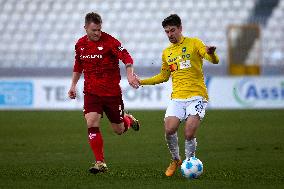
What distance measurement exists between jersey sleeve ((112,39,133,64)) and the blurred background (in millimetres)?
14506

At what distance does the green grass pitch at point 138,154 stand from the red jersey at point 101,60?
1.09 m

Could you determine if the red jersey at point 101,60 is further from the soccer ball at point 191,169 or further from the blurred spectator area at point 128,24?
the blurred spectator area at point 128,24

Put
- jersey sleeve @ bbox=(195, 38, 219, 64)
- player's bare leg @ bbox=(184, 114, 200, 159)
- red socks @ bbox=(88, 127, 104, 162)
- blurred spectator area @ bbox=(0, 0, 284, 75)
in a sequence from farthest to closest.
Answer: blurred spectator area @ bbox=(0, 0, 284, 75) < red socks @ bbox=(88, 127, 104, 162) < player's bare leg @ bbox=(184, 114, 200, 159) < jersey sleeve @ bbox=(195, 38, 219, 64)

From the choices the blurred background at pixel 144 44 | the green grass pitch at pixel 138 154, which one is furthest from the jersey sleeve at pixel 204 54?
the blurred background at pixel 144 44

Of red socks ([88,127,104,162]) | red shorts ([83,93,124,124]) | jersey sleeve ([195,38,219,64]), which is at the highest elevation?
jersey sleeve ([195,38,219,64])

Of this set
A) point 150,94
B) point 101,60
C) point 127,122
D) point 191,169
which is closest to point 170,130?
point 191,169

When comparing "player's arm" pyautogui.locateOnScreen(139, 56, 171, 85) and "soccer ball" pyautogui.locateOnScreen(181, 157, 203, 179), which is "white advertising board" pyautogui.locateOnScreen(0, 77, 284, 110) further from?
"soccer ball" pyautogui.locateOnScreen(181, 157, 203, 179)

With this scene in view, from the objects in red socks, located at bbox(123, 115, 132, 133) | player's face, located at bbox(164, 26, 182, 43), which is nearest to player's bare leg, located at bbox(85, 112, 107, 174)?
player's face, located at bbox(164, 26, 182, 43)

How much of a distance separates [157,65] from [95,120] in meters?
17.3

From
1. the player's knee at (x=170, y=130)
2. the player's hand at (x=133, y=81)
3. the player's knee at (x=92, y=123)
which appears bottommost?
the player's knee at (x=170, y=130)

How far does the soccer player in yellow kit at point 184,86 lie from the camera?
9445 mm

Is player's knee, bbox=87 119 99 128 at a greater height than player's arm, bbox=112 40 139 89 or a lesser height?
lesser

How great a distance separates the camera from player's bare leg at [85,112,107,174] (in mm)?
9703

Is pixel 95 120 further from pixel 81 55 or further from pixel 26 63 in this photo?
pixel 26 63
